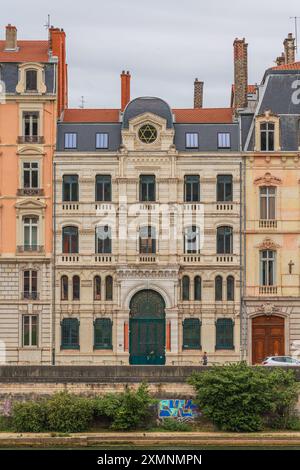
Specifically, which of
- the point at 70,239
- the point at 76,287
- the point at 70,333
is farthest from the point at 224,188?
the point at 70,333

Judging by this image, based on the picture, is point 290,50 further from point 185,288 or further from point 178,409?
point 178,409

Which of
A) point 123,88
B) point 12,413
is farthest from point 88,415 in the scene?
point 123,88

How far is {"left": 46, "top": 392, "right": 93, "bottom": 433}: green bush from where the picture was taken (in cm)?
6247

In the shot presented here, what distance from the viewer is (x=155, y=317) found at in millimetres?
78250

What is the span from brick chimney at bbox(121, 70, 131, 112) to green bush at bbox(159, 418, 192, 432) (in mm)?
24057

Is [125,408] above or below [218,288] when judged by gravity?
below

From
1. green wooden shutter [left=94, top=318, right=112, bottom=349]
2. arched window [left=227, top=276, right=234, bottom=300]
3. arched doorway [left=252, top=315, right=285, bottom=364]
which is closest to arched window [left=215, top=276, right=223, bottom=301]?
arched window [left=227, top=276, right=234, bottom=300]

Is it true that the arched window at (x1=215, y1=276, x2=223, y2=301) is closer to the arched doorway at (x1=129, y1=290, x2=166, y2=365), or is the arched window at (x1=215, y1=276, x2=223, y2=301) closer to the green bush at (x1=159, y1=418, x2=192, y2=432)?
the arched doorway at (x1=129, y1=290, x2=166, y2=365)

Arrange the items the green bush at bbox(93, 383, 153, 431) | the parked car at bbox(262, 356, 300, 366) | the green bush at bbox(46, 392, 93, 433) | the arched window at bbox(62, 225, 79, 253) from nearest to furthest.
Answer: the green bush at bbox(46, 392, 93, 433)
the green bush at bbox(93, 383, 153, 431)
the parked car at bbox(262, 356, 300, 366)
the arched window at bbox(62, 225, 79, 253)

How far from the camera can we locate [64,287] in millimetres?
78375

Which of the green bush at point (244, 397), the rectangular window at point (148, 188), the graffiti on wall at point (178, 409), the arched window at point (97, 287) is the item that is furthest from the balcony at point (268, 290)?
the graffiti on wall at point (178, 409)

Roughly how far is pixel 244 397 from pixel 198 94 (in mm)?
27847

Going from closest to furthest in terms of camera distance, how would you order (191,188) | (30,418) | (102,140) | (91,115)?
(30,418), (191,188), (102,140), (91,115)

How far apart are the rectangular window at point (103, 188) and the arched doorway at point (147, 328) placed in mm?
5614
